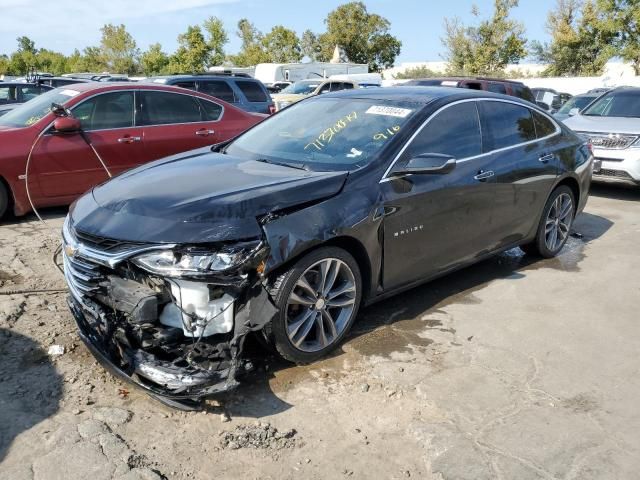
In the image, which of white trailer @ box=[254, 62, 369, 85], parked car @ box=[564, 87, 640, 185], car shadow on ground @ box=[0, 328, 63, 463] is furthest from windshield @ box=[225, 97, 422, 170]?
white trailer @ box=[254, 62, 369, 85]

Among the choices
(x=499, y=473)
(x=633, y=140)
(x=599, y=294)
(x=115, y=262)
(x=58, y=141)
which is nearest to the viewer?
(x=499, y=473)

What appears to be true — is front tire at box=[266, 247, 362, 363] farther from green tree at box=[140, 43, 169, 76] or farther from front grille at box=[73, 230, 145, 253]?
green tree at box=[140, 43, 169, 76]

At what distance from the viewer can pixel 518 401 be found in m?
3.52

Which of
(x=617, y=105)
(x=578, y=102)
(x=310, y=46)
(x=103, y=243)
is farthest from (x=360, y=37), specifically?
(x=103, y=243)

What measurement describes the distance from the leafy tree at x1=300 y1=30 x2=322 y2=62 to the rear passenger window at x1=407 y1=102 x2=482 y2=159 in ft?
200

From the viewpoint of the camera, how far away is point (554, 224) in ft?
20.0

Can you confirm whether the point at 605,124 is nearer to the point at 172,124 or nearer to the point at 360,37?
the point at 172,124

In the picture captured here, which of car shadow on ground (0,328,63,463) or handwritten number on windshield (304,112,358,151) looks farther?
handwritten number on windshield (304,112,358,151)

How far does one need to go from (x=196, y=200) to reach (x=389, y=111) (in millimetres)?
1831

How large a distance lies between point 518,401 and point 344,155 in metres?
1.95

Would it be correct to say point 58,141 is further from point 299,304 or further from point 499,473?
point 499,473

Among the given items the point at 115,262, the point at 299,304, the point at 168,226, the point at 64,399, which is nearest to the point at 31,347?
the point at 64,399

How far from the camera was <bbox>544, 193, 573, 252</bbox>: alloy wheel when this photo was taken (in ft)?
19.7

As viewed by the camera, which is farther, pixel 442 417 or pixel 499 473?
pixel 442 417
